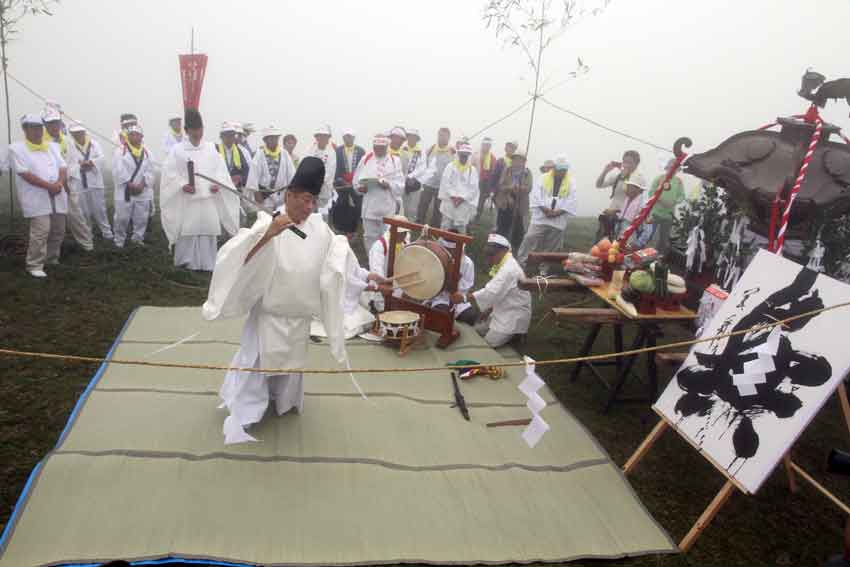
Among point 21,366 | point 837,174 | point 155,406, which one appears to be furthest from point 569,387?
point 21,366

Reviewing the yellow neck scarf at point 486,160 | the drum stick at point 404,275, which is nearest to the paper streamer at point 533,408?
the drum stick at point 404,275

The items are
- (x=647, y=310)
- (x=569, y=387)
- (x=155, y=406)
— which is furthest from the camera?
(x=569, y=387)

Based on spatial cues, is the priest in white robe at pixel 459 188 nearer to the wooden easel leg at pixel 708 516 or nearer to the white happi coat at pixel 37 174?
the white happi coat at pixel 37 174

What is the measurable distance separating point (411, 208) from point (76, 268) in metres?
5.03

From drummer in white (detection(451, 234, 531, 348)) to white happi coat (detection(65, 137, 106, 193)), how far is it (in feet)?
17.7

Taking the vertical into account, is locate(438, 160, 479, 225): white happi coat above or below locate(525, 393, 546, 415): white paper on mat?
above

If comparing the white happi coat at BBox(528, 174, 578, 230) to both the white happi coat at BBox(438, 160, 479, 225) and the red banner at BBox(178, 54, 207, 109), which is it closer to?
the white happi coat at BBox(438, 160, 479, 225)

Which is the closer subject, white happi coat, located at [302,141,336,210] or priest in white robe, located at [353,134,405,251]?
priest in white robe, located at [353,134,405,251]

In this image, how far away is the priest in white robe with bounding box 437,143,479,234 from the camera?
852cm

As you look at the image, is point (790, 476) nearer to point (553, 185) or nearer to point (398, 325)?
point (398, 325)

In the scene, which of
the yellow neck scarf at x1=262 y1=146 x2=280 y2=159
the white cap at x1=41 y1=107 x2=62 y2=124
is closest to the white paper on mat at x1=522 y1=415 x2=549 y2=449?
the yellow neck scarf at x1=262 y1=146 x2=280 y2=159

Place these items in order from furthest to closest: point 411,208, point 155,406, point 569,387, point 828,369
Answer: point 411,208 → point 569,387 → point 155,406 → point 828,369

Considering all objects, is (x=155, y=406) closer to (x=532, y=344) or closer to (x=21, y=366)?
(x=21, y=366)

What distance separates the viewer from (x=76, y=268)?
647 centimetres
